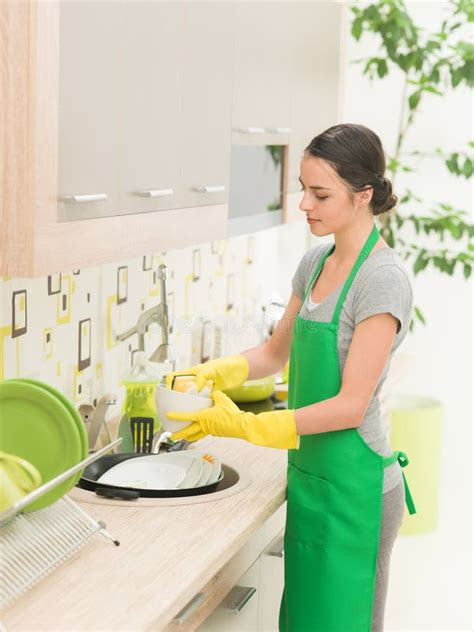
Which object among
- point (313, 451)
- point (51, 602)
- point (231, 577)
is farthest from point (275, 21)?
point (51, 602)

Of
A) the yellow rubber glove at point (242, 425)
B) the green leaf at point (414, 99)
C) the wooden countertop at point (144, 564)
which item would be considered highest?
the green leaf at point (414, 99)

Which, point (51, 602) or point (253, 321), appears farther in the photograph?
point (253, 321)

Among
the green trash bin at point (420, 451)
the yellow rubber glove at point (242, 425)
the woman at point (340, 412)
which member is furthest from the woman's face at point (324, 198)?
the green trash bin at point (420, 451)

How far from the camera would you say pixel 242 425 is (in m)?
1.94

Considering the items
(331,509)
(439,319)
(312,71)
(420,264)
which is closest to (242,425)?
(331,509)

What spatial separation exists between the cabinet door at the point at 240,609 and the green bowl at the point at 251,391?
2.31 feet

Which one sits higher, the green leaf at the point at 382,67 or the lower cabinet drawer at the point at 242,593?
the green leaf at the point at 382,67

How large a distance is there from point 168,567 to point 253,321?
1721 mm

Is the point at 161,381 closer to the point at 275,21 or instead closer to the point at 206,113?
the point at 206,113

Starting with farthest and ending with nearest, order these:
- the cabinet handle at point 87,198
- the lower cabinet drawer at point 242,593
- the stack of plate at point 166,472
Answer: the stack of plate at point 166,472
the lower cabinet drawer at point 242,593
the cabinet handle at point 87,198

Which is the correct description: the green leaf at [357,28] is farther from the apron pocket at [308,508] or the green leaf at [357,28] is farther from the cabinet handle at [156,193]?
the apron pocket at [308,508]

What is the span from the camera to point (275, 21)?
249 cm

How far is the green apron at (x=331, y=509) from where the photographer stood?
1971mm

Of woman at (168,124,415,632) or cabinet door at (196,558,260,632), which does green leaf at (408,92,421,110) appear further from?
cabinet door at (196,558,260,632)
